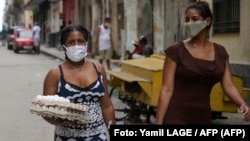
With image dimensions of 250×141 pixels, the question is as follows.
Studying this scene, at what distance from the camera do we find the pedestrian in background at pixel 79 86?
4270 mm

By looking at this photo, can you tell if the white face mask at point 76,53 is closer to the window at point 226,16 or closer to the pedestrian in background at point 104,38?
the window at point 226,16

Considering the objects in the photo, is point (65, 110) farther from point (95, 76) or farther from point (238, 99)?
point (238, 99)

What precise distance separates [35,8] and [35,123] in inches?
2177

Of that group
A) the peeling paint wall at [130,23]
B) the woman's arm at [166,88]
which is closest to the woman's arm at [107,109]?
the woman's arm at [166,88]

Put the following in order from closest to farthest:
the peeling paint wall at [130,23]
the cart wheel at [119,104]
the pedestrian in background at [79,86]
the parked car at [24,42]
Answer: the pedestrian in background at [79,86] → the cart wheel at [119,104] → the peeling paint wall at [130,23] → the parked car at [24,42]

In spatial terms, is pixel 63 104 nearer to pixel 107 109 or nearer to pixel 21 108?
pixel 107 109

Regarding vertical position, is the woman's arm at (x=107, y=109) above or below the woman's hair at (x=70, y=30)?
below

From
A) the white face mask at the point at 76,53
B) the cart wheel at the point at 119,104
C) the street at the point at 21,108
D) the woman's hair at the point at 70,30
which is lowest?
the street at the point at 21,108

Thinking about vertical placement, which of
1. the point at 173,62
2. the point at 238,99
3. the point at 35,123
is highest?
the point at 173,62

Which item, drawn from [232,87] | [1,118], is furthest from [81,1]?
[232,87]

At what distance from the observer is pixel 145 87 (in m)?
7.77

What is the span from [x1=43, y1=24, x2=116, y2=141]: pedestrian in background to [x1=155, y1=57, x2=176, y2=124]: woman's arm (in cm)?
39

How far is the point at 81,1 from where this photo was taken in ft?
118

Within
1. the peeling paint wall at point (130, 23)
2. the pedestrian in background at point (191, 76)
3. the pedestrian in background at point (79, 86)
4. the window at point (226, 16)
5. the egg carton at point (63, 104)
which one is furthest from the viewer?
the peeling paint wall at point (130, 23)
